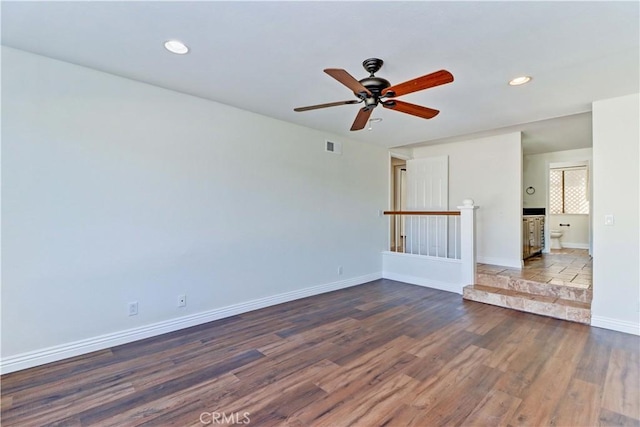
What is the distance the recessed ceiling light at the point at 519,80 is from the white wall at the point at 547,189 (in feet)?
16.1

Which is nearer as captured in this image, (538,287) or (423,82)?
(423,82)

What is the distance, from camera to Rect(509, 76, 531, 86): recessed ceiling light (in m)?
2.74

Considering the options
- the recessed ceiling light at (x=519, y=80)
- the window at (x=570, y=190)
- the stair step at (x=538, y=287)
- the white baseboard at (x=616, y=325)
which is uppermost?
the recessed ceiling light at (x=519, y=80)

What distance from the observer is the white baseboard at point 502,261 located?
195 inches

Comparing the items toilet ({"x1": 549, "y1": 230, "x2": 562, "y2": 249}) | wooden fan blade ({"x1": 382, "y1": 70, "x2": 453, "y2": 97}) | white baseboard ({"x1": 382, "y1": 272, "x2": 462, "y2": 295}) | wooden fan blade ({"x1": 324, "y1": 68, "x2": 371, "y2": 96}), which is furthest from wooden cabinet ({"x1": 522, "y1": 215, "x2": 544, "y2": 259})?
wooden fan blade ({"x1": 324, "y1": 68, "x2": 371, "y2": 96})

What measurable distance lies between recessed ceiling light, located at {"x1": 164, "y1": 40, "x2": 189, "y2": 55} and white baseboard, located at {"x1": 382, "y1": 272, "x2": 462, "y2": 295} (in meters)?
4.54

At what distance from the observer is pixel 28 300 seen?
95.0 inches

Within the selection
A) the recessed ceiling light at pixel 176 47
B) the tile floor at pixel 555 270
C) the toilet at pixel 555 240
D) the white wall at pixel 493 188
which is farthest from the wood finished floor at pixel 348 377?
the toilet at pixel 555 240

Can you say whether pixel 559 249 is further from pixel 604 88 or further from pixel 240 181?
pixel 240 181

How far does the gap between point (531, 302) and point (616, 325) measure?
0.75 m

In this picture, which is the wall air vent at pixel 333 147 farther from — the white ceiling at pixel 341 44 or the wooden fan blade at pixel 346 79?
the wooden fan blade at pixel 346 79

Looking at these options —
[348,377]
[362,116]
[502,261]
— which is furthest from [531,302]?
[362,116]

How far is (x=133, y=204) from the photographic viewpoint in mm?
2889

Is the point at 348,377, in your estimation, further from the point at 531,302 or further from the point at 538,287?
the point at 538,287
